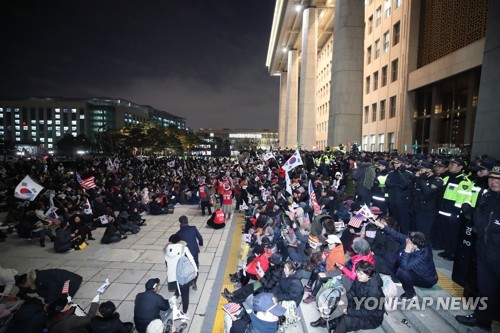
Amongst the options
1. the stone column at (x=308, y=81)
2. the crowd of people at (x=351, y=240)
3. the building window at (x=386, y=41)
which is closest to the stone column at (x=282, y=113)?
the stone column at (x=308, y=81)

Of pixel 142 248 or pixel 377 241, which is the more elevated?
pixel 377 241

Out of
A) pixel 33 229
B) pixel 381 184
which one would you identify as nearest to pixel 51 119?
pixel 33 229

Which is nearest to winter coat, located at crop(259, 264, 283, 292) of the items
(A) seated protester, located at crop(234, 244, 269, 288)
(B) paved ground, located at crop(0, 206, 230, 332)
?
(A) seated protester, located at crop(234, 244, 269, 288)

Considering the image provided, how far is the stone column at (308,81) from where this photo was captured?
34.7 metres

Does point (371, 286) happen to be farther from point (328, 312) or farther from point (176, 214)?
point (176, 214)

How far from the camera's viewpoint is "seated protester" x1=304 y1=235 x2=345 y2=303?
5570 millimetres

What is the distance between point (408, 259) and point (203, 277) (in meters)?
5.21

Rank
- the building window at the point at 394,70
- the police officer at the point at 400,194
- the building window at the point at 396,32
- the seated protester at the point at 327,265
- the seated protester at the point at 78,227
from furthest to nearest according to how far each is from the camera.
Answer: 1. the building window at the point at 394,70
2. the building window at the point at 396,32
3. the seated protester at the point at 78,227
4. the police officer at the point at 400,194
5. the seated protester at the point at 327,265

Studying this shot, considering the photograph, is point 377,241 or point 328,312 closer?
point 328,312

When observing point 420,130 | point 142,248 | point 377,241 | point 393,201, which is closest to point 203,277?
point 142,248

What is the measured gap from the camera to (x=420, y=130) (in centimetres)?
2694

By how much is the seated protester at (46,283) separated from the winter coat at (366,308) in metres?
6.18

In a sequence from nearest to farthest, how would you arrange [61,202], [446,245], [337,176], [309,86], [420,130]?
[446,245] → [61,202] → [337,176] → [420,130] → [309,86]

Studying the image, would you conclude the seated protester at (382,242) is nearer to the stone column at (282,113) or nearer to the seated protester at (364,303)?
the seated protester at (364,303)
